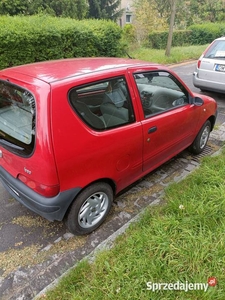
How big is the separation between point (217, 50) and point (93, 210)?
5597 millimetres

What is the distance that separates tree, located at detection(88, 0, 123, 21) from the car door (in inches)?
793

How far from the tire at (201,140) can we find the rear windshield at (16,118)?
2.63 metres

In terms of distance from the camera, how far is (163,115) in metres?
2.82

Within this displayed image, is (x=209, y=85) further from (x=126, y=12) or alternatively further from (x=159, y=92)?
(x=126, y=12)

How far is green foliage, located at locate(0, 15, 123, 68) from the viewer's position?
22.7 ft

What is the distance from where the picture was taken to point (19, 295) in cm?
190

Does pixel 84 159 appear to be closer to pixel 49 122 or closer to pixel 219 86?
pixel 49 122

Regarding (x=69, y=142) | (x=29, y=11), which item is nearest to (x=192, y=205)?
(x=69, y=142)

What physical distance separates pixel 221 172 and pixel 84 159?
78.8 inches

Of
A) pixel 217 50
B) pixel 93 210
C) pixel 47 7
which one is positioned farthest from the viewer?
pixel 47 7

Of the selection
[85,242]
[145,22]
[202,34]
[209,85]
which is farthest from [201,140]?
[202,34]

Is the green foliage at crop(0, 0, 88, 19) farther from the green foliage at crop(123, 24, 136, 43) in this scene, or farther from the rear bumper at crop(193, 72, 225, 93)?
the rear bumper at crop(193, 72, 225, 93)

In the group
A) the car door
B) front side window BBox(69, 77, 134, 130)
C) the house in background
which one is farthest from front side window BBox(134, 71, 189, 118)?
the house in background

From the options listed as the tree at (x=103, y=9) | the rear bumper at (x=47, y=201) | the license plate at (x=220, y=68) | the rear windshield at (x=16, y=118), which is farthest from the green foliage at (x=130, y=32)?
the rear bumper at (x=47, y=201)
